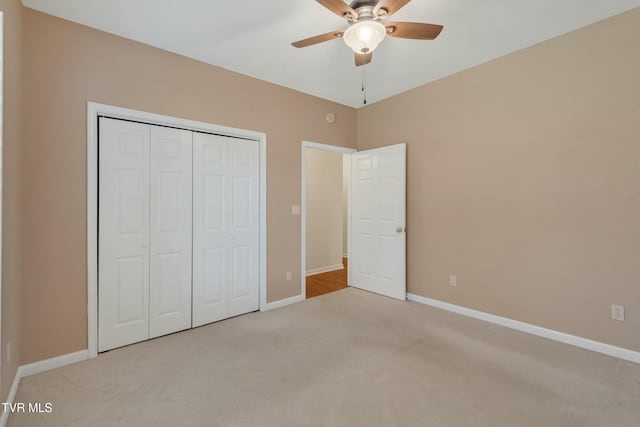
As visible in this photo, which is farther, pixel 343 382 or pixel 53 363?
pixel 53 363

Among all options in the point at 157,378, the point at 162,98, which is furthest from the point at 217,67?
the point at 157,378

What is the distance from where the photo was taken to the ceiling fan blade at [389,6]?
1.72 m

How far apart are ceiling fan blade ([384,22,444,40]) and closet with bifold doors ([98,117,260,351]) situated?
6.40 ft

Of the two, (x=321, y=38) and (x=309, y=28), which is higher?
(x=309, y=28)

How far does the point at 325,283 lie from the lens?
463cm

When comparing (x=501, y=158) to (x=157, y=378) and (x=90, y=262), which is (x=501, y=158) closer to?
(x=157, y=378)

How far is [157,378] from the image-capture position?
2.05m

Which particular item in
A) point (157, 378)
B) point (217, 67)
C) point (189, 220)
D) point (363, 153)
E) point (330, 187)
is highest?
point (217, 67)

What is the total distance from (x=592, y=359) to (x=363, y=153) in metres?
3.19

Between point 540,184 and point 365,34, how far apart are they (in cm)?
217

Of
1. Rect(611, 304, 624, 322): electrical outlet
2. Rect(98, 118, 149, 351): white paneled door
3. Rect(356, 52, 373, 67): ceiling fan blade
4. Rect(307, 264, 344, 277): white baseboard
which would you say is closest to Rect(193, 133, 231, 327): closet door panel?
Rect(98, 118, 149, 351): white paneled door

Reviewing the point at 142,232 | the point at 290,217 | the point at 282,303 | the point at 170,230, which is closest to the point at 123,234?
the point at 142,232

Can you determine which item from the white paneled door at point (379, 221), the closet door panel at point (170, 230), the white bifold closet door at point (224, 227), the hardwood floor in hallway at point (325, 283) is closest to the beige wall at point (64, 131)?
the closet door panel at point (170, 230)

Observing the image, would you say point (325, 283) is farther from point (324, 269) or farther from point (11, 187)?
point (11, 187)
